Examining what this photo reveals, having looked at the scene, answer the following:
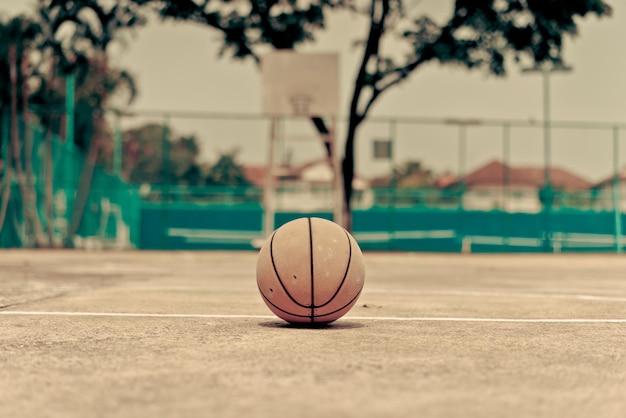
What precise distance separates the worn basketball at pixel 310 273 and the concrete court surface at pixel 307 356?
0.53ft

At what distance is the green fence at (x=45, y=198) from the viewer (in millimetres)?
24938

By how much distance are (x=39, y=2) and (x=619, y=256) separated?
16.5 metres

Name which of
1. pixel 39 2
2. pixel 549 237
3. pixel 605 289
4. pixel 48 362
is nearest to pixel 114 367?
pixel 48 362

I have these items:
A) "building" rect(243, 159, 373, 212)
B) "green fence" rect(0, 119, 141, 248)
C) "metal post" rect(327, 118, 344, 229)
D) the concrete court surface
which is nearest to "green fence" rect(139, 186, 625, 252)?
"building" rect(243, 159, 373, 212)

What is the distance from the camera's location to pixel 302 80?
77.4 ft

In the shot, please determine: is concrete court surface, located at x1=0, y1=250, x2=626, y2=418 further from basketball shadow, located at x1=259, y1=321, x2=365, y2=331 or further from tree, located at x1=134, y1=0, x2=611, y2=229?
tree, located at x1=134, y1=0, x2=611, y2=229

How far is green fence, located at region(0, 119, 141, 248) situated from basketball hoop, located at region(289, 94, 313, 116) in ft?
22.1

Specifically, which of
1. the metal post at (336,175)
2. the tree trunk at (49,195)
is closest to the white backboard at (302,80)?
the metal post at (336,175)

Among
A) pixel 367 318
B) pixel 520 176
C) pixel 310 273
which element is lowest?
pixel 367 318

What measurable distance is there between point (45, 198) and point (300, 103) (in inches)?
284

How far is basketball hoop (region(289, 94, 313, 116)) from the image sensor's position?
23.6 metres

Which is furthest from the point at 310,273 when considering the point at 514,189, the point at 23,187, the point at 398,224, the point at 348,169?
the point at 514,189

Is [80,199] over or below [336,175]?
below

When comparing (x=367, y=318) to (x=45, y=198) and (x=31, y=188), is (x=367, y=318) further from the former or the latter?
(x=45, y=198)
